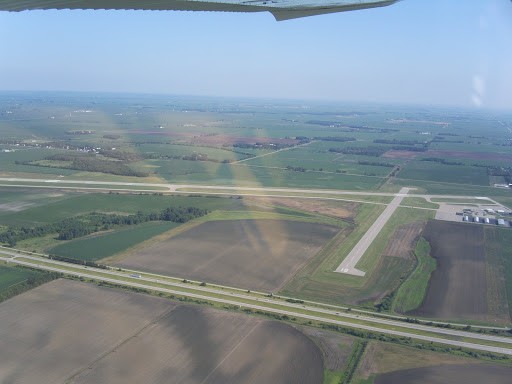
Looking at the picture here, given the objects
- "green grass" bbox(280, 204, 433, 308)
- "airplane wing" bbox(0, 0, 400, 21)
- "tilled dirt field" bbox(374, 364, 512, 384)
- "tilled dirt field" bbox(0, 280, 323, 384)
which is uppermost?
"airplane wing" bbox(0, 0, 400, 21)

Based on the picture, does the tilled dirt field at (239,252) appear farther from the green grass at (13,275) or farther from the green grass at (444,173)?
the green grass at (444,173)

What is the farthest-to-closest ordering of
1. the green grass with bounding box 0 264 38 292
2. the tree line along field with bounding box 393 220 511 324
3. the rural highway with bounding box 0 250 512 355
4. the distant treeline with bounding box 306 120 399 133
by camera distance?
the distant treeline with bounding box 306 120 399 133, the green grass with bounding box 0 264 38 292, the tree line along field with bounding box 393 220 511 324, the rural highway with bounding box 0 250 512 355

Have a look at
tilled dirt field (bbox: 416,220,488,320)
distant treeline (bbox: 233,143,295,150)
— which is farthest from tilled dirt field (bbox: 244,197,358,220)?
distant treeline (bbox: 233,143,295,150)

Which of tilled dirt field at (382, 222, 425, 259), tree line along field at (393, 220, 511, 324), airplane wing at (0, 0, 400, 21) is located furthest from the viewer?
tilled dirt field at (382, 222, 425, 259)

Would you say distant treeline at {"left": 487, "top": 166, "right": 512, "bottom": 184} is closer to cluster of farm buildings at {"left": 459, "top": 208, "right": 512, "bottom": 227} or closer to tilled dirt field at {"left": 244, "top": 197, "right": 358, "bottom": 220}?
cluster of farm buildings at {"left": 459, "top": 208, "right": 512, "bottom": 227}

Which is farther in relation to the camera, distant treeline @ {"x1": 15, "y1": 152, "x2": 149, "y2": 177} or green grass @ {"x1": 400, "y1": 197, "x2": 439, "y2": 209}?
distant treeline @ {"x1": 15, "y1": 152, "x2": 149, "y2": 177}

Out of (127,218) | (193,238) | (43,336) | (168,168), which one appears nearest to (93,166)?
(168,168)

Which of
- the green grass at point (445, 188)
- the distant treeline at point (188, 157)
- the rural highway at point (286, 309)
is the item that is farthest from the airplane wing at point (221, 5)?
the distant treeline at point (188, 157)
